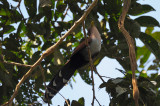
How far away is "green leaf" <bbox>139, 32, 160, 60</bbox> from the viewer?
197 centimetres

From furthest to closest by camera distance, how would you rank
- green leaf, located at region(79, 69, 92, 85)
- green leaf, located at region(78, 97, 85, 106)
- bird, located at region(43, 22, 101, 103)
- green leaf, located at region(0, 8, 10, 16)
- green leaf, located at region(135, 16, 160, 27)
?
green leaf, located at region(79, 69, 92, 85)
green leaf, located at region(0, 8, 10, 16)
bird, located at region(43, 22, 101, 103)
green leaf, located at region(135, 16, 160, 27)
green leaf, located at region(78, 97, 85, 106)

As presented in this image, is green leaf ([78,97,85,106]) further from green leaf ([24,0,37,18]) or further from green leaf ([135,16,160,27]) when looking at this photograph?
green leaf ([24,0,37,18])

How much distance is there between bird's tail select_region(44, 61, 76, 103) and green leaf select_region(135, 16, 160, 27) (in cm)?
A: 72

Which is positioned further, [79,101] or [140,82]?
[79,101]

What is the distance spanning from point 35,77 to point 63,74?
1.37 feet

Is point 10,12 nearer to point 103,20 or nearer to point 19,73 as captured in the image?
point 19,73

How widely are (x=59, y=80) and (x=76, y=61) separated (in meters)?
0.26

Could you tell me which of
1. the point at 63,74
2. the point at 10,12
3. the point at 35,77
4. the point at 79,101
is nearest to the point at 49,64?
the point at 35,77

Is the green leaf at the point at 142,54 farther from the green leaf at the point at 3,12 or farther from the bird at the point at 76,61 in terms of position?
the green leaf at the point at 3,12

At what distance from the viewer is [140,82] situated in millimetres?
1696

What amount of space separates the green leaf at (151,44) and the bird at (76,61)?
1.32ft

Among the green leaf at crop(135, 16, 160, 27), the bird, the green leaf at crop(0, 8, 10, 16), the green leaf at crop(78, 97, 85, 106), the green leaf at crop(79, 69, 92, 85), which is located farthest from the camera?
the green leaf at crop(79, 69, 92, 85)

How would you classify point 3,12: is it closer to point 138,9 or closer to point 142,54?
point 138,9

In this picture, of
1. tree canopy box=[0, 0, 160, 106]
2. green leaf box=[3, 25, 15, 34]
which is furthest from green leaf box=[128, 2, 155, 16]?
green leaf box=[3, 25, 15, 34]
